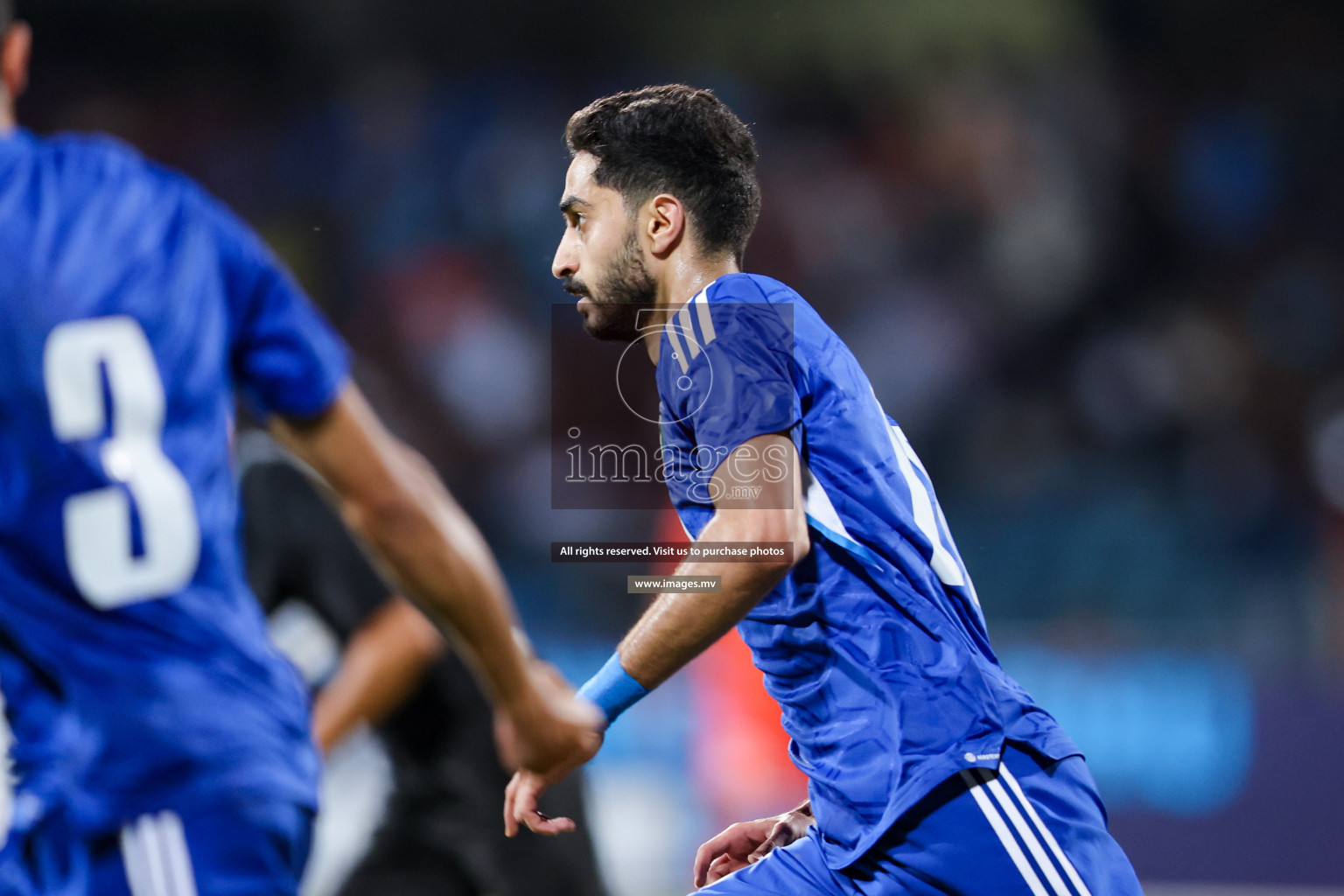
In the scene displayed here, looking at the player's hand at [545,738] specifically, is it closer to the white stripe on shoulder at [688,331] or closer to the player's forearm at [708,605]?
the player's forearm at [708,605]

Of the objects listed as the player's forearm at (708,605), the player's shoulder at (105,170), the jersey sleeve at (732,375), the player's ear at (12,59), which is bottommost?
the player's forearm at (708,605)

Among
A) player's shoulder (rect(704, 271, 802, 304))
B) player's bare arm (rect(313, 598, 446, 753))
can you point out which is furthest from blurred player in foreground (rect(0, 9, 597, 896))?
player's bare arm (rect(313, 598, 446, 753))

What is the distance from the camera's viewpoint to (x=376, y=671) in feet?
9.83

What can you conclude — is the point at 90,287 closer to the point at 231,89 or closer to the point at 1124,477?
the point at 1124,477

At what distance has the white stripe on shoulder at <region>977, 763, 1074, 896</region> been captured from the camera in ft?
7.38

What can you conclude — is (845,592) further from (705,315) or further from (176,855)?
(176,855)

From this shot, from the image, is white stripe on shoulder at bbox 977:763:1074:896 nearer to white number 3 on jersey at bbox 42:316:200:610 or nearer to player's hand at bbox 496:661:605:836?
player's hand at bbox 496:661:605:836

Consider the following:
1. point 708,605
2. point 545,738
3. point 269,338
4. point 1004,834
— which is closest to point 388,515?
point 269,338

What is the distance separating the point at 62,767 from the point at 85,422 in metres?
0.43

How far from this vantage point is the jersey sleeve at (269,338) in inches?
69.8

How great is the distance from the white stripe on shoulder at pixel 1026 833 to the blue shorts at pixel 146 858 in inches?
50.4

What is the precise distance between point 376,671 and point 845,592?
119 cm

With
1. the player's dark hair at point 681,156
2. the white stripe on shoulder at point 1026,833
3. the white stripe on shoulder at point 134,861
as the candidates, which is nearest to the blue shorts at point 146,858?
the white stripe on shoulder at point 134,861

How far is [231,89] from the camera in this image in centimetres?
969
